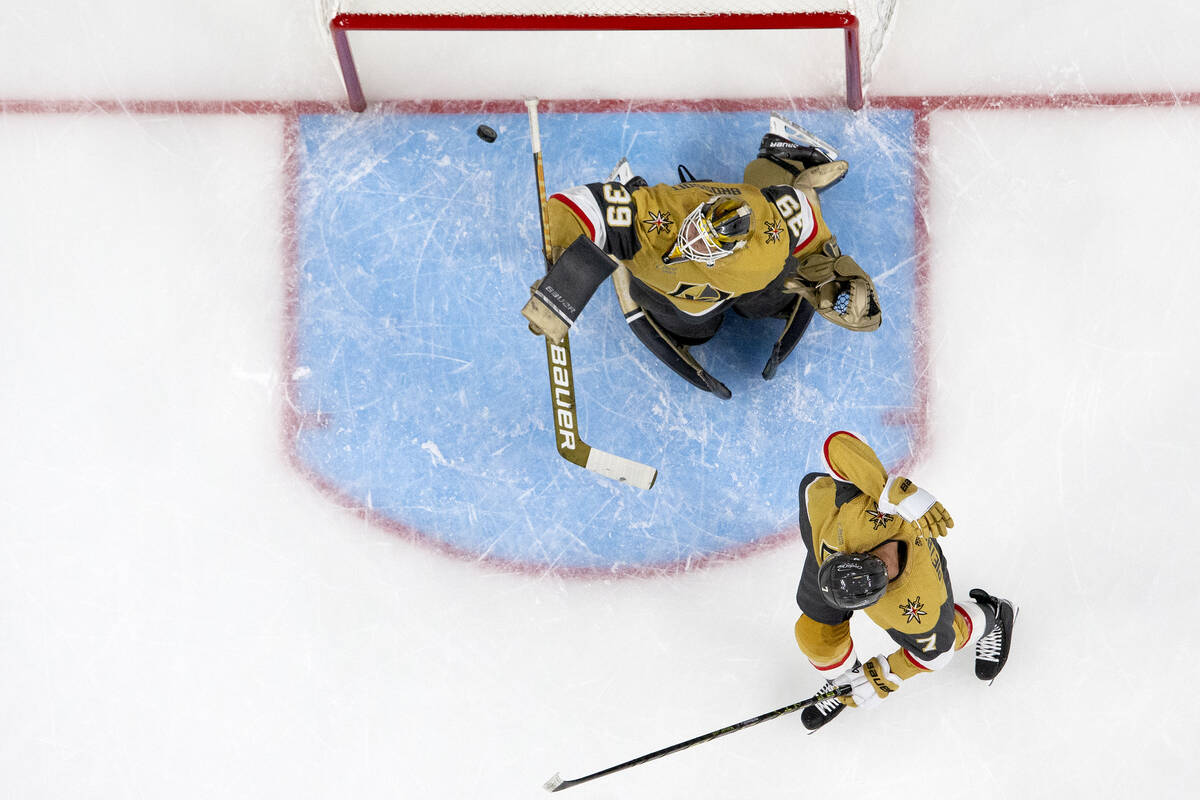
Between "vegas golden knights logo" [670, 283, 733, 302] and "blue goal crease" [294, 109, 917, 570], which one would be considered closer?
"vegas golden knights logo" [670, 283, 733, 302]

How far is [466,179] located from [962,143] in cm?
190

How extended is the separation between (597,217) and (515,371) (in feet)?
2.63

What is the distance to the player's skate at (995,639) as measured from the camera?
3.41m

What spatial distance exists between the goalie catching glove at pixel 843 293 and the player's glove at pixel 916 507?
1.67 feet

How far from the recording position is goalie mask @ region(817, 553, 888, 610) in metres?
2.63

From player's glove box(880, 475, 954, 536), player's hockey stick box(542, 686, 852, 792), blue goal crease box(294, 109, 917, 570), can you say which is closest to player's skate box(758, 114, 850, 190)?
blue goal crease box(294, 109, 917, 570)

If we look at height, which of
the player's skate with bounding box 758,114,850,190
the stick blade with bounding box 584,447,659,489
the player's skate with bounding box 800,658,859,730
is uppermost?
the player's skate with bounding box 758,114,850,190

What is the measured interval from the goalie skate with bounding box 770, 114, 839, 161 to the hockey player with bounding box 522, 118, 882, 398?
4.2 inches

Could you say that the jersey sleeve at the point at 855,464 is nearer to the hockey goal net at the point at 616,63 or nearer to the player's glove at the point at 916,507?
the player's glove at the point at 916,507

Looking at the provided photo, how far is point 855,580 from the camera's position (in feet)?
8.64

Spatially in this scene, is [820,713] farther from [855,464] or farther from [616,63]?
[616,63]

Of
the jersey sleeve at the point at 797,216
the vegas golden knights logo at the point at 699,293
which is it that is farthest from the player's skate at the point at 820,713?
the jersey sleeve at the point at 797,216

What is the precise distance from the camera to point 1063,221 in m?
3.60

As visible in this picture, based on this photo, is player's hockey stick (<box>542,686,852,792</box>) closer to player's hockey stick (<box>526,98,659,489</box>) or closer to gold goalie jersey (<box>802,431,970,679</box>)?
gold goalie jersey (<box>802,431,970,679</box>)
